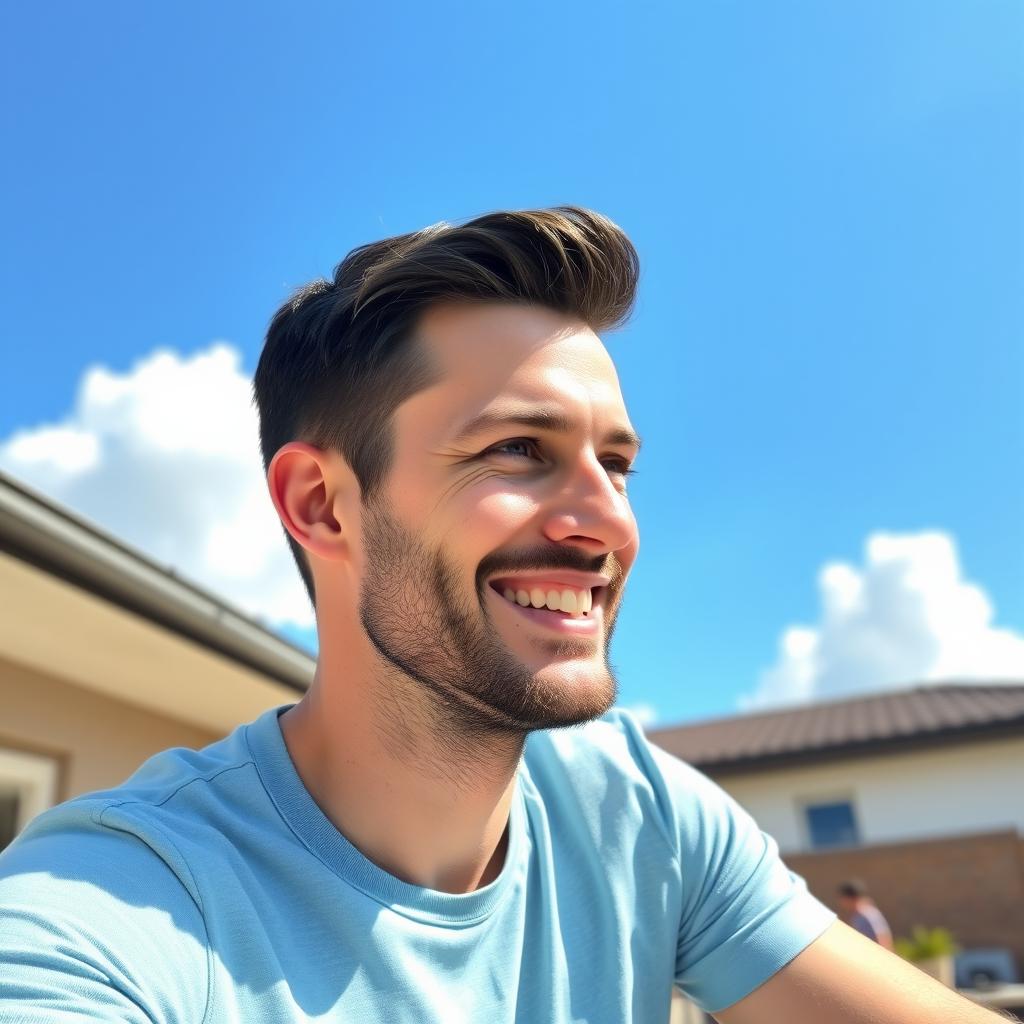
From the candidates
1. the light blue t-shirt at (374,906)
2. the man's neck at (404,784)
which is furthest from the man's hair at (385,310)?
the light blue t-shirt at (374,906)

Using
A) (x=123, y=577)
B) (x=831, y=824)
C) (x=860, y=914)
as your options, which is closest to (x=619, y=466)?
(x=123, y=577)

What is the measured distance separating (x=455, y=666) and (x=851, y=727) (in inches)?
698

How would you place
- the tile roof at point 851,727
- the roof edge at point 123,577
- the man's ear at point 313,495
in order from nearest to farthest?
the man's ear at point 313,495, the roof edge at point 123,577, the tile roof at point 851,727

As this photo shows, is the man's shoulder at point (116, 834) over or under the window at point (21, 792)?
under

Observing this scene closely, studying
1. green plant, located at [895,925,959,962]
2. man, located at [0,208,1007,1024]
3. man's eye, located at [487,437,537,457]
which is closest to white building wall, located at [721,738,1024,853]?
green plant, located at [895,925,959,962]

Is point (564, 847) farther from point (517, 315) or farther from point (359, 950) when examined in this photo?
point (517, 315)

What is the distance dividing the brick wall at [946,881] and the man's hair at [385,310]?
46.9ft

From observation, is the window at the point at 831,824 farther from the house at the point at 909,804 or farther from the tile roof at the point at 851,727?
the tile roof at the point at 851,727

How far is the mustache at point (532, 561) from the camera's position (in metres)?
1.64

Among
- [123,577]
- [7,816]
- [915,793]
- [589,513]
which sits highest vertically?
[915,793]

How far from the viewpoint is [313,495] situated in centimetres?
190

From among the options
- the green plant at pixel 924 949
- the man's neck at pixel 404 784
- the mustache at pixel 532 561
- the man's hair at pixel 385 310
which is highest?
the man's hair at pixel 385 310

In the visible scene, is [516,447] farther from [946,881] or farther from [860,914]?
[946,881]

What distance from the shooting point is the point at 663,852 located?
1813 millimetres
